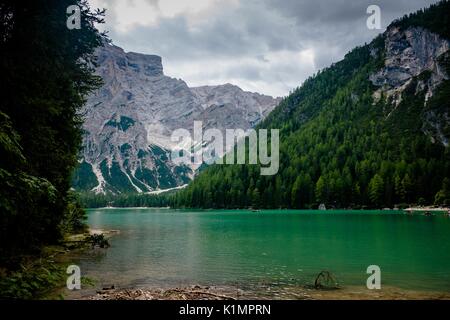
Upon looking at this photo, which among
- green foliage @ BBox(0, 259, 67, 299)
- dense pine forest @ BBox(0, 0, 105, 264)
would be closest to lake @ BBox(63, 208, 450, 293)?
dense pine forest @ BBox(0, 0, 105, 264)

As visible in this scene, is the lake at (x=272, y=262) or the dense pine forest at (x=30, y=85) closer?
the dense pine forest at (x=30, y=85)

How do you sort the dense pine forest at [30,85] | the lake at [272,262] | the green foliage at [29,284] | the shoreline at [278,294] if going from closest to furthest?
the green foliage at [29,284], the dense pine forest at [30,85], the shoreline at [278,294], the lake at [272,262]

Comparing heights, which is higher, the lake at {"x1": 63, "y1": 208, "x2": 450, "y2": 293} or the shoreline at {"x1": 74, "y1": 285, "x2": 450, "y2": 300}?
the shoreline at {"x1": 74, "y1": 285, "x2": 450, "y2": 300}

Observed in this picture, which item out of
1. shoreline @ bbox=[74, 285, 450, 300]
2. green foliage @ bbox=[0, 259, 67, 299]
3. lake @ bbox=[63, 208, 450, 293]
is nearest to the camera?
green foliage @ bbox=[0, 259, 67, 299]

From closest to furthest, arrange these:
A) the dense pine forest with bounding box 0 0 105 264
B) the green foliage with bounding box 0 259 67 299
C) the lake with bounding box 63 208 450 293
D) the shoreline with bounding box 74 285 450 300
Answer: the green foliage with bounding box 0 259 67 299 < the dense pine forest with bounding box 0 0 105 264 < the shoreline with bounding box 74 285 450 300 < the lake with bounding box 63 208 450 293

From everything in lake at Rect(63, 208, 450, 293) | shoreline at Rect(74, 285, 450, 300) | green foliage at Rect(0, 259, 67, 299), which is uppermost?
green foliage at Rect(0, 259, 67, 299)

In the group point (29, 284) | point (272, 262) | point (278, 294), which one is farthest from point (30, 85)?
point (272, 262)

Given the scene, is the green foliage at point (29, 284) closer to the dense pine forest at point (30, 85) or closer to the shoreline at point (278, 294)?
the dense pine forest at point (30, 85)

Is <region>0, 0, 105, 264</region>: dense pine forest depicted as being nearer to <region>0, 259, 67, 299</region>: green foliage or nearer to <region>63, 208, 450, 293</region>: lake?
<region>0, 259, 67, 299</region>: green foliage

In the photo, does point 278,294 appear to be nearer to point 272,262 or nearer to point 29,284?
point 272,262

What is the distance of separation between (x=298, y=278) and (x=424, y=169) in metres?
148

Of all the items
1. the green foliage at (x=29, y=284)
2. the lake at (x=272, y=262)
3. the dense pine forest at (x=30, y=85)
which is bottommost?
the lake at (x=272, y=262)

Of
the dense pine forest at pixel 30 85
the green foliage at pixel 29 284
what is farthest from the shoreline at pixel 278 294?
the green foliage at pixel 29 284
